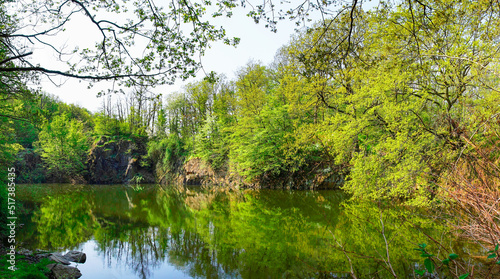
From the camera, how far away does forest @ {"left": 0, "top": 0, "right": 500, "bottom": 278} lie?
4.44 meters

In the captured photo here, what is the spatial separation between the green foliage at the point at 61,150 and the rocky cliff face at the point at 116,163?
5.29 feet

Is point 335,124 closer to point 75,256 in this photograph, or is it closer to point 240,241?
point 240,241

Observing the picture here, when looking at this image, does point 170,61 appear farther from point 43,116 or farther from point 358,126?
point 358,126

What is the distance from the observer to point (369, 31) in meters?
11.2

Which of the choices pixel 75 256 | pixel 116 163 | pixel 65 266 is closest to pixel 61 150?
pixel 116 163

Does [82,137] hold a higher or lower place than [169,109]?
→ lower

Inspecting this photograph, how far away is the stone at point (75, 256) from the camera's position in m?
6.64

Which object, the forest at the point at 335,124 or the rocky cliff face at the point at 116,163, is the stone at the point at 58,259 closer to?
the forest at the point at 335,124

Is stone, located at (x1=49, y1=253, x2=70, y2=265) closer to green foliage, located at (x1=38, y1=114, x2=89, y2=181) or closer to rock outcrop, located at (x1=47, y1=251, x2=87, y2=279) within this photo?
rock outcrop, located at (x1=47, y1=251, x2=87, y2=279)

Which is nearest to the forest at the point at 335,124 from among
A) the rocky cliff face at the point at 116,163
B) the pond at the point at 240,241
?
the rocky cliff face at the point at 116,163

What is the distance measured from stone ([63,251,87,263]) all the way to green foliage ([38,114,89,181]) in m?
33.1

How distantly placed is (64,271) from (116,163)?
35.8m

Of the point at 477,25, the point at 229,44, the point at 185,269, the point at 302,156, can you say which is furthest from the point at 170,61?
the point at 302,156

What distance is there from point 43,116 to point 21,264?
9.78 feet
